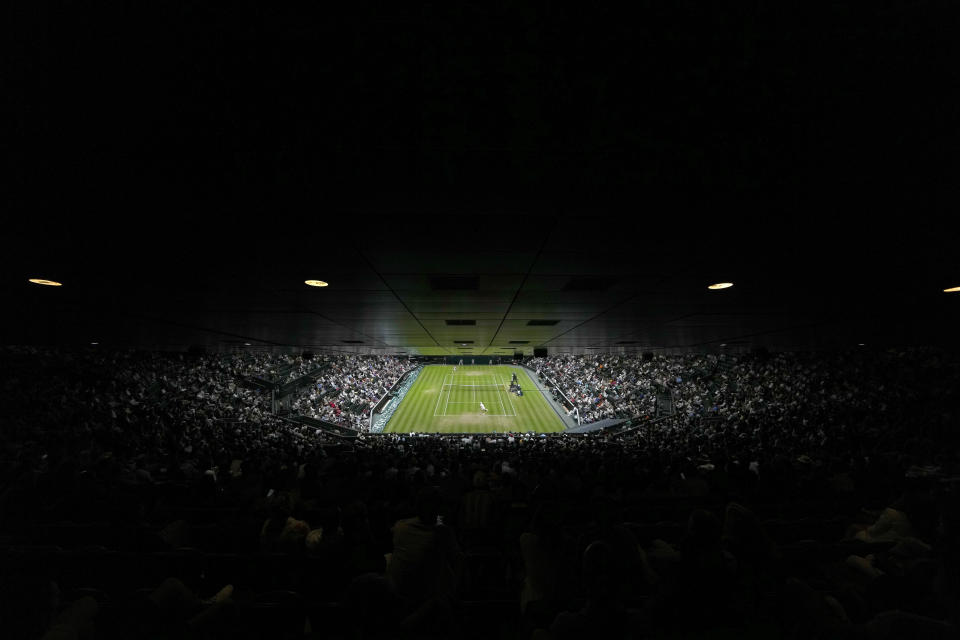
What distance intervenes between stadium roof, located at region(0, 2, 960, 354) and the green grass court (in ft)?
83.5

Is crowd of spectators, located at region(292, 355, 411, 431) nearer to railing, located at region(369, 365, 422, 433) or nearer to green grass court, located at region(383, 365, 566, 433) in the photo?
railing, located at region(369, 365, 422, 433)

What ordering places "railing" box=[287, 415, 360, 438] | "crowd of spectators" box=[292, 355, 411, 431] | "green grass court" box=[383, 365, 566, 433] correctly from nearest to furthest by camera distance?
"railing" box=[287, 415, 360, 438]
"crowd of spectators" box=[292, 355, 411, 431]
"green grass court" box=[383, 365, 566, 433]

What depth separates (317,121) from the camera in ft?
5.34

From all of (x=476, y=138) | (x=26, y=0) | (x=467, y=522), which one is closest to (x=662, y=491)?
(x=467, y=522)

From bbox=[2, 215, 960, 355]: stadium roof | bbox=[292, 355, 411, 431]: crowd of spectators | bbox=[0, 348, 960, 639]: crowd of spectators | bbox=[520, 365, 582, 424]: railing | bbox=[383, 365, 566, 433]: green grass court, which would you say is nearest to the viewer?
bbox=[0, 348, 960, 639]: crowd of spectators

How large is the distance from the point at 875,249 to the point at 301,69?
455cm

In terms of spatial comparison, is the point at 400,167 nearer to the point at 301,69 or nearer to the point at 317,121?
the point at 317,121

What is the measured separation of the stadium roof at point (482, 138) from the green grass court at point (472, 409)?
25448 mm

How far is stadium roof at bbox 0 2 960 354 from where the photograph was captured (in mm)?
1301

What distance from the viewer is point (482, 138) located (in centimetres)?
171

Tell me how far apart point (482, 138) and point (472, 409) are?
108 feet

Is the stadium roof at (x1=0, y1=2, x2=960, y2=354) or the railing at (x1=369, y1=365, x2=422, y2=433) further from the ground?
the stadium roof at (x1=0, y1=2, x2=960, y2=354)

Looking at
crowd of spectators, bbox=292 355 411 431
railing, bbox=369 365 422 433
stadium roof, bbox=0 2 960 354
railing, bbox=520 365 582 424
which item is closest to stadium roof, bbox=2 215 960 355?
stadium roof, bbox=0 2 960 354

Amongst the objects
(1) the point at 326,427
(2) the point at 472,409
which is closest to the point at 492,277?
(1) the point at 326,427
